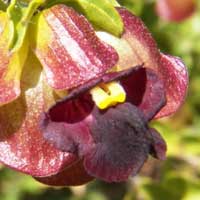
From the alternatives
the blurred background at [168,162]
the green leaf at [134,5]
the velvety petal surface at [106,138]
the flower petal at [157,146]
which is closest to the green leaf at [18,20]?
the velvety petal surface at [106,138]

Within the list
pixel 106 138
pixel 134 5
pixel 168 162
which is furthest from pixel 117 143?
pixel 168 162

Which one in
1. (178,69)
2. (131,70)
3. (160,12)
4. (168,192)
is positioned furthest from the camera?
(160,12)

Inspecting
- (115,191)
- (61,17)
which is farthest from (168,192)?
(61,17)

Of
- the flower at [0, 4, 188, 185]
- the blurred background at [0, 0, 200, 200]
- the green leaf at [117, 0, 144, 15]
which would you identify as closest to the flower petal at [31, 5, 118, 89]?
the flower at [0, 4, 188, 185]

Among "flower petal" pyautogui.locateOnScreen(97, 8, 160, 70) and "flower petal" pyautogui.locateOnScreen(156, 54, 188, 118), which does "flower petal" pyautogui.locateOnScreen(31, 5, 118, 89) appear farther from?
"flower petal" pyautogui.locateOnScreen(156, 54, 188, 118)

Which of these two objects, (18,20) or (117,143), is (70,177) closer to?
(117,143)

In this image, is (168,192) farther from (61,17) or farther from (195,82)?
(61,17)
